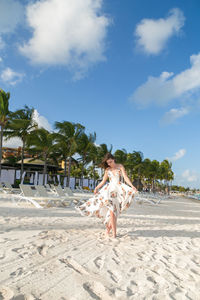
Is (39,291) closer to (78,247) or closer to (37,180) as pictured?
(78,247)

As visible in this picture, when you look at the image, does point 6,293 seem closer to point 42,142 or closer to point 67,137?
point 67,137

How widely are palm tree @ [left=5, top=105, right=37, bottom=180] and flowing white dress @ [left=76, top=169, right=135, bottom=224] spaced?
1686 cm

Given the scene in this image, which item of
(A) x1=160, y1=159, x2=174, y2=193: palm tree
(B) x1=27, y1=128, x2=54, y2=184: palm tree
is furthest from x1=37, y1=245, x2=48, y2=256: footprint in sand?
(A) x1=160, y1=159, x2=174, y2=193: palm tree

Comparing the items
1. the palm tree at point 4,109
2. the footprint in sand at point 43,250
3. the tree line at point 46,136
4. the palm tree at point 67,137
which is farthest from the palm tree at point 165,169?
the footprint in sand at point 43,250

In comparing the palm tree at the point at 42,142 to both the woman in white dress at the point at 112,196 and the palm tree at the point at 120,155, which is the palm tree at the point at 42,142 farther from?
the woman in white dress at the point at 112,196

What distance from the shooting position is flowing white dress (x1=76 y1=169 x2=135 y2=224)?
13.2ft

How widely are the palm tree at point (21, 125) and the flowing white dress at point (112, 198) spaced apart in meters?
16.9

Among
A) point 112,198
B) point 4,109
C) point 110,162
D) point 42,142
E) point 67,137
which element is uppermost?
point 4,109

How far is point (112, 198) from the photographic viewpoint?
13.1 ft

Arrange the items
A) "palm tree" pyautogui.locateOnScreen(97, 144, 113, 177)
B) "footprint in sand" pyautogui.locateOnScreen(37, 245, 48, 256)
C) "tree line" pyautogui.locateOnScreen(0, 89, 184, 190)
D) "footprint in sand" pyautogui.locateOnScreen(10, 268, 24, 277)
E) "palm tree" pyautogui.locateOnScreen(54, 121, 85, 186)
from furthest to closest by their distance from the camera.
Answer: "palm tree" pyautogui.locateOnScreen(97, 144, 113, 177), "palm tree" pyautogui.locateOnScreen(54, 121, 85, 186), "tree line" pyautogui.locateOnScreen(0, 89, 184, 190), "footprint in sand" pyautogui.locateOnScreen(37, 245, 48, 256), "footprint in sand" pyautogui.locateOnScreen(10, 268, 24, 277)

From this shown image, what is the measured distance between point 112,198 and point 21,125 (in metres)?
17.6

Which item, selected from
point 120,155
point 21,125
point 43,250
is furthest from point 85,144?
point 43,250

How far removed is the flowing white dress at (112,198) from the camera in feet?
13.2

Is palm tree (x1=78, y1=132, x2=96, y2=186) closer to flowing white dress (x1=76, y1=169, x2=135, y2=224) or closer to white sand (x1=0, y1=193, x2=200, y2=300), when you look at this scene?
flowing white dress (x1=76, y1=169, x2=135, y2=224)
